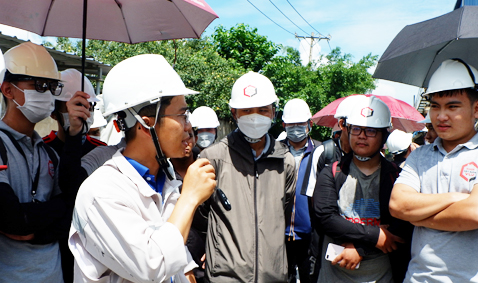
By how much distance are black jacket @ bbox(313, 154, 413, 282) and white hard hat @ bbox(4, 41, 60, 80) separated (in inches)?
87.6

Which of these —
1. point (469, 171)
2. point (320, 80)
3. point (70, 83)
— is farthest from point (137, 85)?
point (320, 80)

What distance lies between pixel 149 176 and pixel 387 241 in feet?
5.96

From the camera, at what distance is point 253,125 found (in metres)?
3.51

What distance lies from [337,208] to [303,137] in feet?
9.45

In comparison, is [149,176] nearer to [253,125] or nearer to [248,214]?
[248,214]

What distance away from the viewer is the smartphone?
9.36ft

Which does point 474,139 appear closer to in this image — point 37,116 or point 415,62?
point 415,62

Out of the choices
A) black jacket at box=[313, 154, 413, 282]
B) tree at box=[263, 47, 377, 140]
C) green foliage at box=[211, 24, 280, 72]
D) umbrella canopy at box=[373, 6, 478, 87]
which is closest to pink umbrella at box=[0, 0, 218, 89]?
umbrella canopy at box=[373, 6, 478, 87]

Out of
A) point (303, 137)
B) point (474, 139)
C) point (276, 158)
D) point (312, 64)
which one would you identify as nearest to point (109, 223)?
point (276, 158)

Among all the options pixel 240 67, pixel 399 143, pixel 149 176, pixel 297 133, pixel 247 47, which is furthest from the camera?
pixel 247 47

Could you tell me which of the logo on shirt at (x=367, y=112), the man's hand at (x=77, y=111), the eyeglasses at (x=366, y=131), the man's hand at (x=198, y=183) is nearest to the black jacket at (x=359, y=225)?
the eyeglasses at (x=366, y=131)

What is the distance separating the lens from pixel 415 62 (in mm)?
3180

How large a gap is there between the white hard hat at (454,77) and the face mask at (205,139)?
4.33 m

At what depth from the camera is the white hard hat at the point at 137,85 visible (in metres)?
1.82
